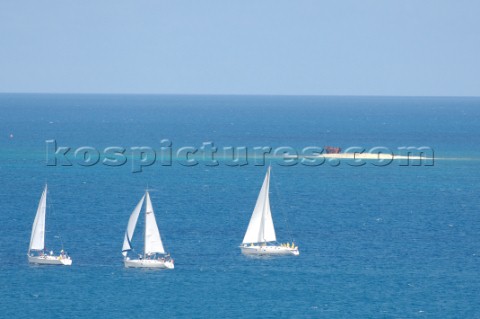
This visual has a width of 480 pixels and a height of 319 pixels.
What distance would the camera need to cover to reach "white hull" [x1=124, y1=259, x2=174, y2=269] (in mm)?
94438

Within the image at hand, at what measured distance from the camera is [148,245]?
95688 mm

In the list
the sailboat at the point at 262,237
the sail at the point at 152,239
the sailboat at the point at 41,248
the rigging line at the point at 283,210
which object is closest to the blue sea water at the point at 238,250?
the rigging line at the point at 283,210

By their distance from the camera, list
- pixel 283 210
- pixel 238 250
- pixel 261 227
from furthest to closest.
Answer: pixel 283 210 → pixel 261 227 → pixel 238 250

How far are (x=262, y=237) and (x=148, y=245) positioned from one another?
1301cm

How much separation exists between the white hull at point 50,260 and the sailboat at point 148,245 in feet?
16.0

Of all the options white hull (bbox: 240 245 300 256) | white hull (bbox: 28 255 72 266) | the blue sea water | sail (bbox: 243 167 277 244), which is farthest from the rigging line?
white hull (bbox: 28 255 72 266)

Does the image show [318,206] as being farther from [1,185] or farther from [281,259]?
[1,185]

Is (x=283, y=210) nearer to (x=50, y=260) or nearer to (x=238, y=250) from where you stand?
(x=238, y=250)

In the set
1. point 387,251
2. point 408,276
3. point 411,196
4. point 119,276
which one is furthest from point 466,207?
point 119,276

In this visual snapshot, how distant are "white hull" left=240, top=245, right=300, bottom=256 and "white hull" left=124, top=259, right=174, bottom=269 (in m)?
9.95

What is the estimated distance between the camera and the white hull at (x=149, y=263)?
94.4m

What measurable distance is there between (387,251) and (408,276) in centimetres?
1082

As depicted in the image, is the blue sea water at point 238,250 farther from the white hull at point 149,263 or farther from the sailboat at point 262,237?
the sailboat at point 262,237

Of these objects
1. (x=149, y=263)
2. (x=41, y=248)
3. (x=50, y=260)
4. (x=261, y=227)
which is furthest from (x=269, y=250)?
(x=41, y=248)
